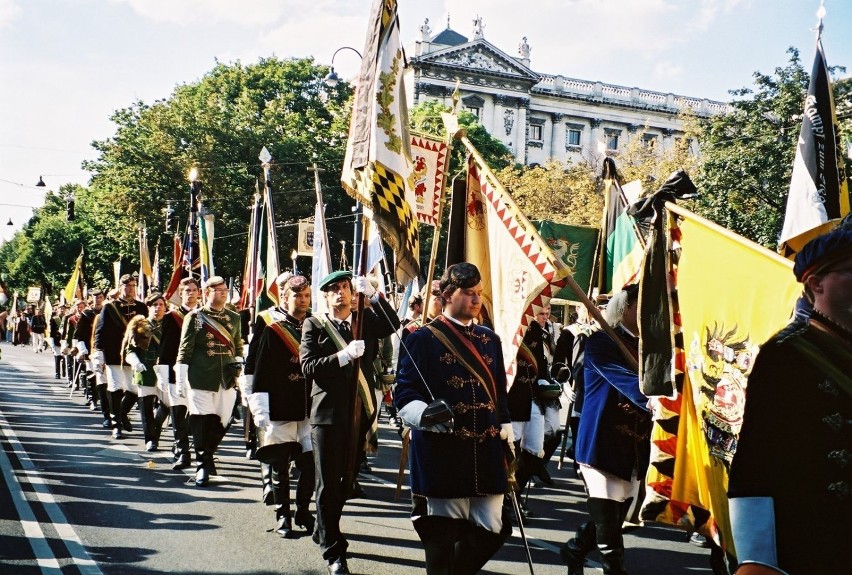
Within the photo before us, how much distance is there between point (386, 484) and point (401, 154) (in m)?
4.78

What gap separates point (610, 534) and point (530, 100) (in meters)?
80.1

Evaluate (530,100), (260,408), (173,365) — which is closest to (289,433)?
(260,408)

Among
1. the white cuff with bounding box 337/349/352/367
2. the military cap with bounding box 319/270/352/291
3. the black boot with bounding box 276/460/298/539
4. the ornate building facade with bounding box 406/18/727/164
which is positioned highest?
the ornate building facade with bounding box 406/18/727/164

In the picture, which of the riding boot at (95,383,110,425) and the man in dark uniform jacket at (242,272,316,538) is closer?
the man in dark uniform jacket at (242,272,316,538)

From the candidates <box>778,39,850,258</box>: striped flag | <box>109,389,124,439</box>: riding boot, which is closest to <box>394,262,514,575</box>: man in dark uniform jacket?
<box>778,39,850,258</box>: striped flag

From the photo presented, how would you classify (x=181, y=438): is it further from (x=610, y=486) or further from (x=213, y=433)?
(x=610, y=486)

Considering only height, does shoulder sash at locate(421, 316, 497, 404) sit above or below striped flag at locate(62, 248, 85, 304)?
below

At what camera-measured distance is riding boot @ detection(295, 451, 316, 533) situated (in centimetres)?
714

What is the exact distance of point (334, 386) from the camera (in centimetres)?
629

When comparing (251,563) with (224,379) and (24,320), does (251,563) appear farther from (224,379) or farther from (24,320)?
(24,320)

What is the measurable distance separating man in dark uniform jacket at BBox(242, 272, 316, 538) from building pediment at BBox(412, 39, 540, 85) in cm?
6962

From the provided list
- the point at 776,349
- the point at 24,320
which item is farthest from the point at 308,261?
the point at 776,349

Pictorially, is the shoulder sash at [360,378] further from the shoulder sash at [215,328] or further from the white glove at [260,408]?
the shoulder sash at [215,328]

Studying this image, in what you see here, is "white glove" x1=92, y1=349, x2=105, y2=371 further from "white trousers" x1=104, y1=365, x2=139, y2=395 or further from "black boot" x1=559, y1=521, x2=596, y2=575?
"black boot" x1=559, y1=521, x2=596, y2=575
